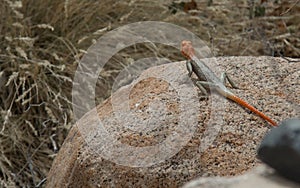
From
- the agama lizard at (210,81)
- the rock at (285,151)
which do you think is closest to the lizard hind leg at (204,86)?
the agama lizard at (210,81)

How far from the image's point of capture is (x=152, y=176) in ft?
6.19

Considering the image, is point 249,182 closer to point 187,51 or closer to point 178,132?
point 178,132

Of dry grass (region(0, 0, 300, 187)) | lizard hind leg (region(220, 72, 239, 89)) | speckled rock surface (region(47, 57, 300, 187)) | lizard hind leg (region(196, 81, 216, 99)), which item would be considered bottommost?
dry grass (region(0, 0, 300, 187))

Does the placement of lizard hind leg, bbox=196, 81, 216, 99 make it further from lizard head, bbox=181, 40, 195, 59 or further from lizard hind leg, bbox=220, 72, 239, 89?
lizard head, bbox=181, 40, 195, 59

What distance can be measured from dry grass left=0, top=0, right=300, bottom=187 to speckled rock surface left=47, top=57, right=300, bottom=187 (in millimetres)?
916

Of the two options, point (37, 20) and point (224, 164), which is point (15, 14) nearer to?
point (37, 20)

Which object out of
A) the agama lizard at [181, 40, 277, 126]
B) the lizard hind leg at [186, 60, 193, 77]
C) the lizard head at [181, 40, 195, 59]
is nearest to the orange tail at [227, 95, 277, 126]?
the agama lizard at [181, 40, 277, 126]

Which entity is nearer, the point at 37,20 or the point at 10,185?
the point at 10,185

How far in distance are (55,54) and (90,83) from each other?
0.81 feet

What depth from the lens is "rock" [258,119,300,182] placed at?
1.05 meters

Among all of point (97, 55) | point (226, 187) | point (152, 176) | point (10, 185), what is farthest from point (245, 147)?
point (97, 55)

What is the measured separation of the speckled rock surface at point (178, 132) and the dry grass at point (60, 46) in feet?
3.00

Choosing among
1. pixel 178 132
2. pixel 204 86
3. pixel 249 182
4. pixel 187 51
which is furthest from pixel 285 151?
pixel 187 51

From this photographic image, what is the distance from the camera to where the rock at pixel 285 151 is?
105 cm
